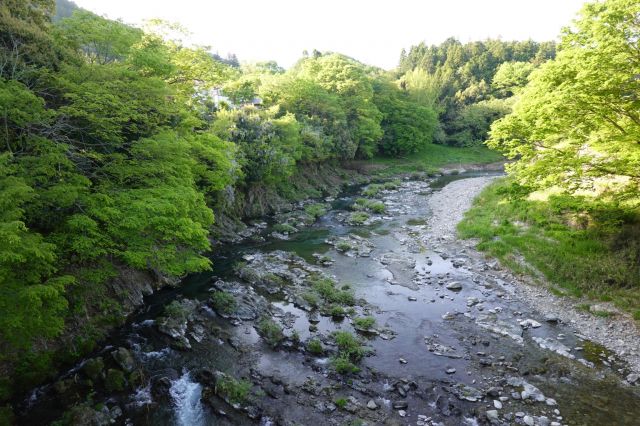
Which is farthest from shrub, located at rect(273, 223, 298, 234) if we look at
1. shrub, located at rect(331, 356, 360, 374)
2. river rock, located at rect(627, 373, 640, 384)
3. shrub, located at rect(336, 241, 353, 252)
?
river rock, located at rect(627, 373, 640, 384)

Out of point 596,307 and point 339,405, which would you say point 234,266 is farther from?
point 596,307

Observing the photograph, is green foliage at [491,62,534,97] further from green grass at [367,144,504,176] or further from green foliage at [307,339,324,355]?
green foliage at [307,339,324,355]

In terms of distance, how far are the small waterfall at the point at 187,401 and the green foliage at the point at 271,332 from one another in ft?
10.3

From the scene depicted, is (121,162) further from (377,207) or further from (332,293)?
(377,207)

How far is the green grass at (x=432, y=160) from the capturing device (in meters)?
62.7

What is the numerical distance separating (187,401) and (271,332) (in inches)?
159

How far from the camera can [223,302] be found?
17000mm

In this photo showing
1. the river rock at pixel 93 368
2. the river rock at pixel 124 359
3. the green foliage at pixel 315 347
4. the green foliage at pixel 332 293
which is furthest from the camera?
the green foliage at pixel 332 293

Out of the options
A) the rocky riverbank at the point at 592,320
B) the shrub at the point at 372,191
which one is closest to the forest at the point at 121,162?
the rocky riverbank at the point at 592,320

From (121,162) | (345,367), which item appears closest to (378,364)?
(345,367)

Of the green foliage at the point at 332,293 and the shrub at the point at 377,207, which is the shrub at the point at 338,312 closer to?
the green foliage at the point at 332,293

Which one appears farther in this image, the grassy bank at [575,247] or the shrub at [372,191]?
the shrub at [372,191]

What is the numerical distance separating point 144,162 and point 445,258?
58.2ft

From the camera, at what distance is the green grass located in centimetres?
6272
